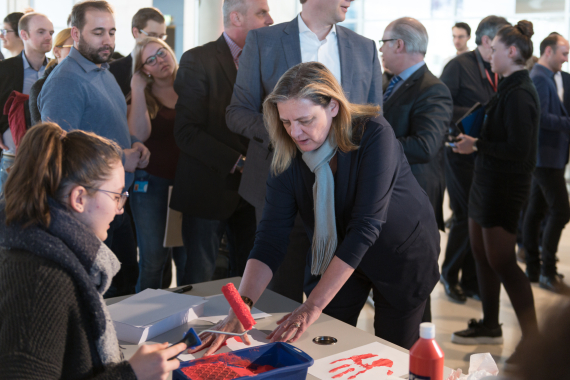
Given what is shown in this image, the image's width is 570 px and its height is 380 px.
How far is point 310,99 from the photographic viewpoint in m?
1.47

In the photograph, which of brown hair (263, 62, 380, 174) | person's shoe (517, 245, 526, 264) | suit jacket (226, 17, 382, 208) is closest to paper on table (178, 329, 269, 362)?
brown hair (263, 62, 380, 174)

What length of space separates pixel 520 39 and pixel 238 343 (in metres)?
2.10

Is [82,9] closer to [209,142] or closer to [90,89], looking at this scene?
[90,89]

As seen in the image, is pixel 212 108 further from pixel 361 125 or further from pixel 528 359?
pixel 528 359

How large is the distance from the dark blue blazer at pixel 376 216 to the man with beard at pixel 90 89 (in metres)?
0.91

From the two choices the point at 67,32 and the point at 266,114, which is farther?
A: the point at 67,32

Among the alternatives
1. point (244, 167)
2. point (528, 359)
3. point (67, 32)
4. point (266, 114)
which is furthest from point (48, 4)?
point (528, 359)

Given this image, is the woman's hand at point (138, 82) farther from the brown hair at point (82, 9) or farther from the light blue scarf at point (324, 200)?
the light blue scarf at point (324, 200)

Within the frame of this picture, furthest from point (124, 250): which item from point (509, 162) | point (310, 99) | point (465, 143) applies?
point (509, 162)

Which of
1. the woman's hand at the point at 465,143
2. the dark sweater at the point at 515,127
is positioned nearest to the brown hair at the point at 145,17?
the woman's hand at the point at 465,143

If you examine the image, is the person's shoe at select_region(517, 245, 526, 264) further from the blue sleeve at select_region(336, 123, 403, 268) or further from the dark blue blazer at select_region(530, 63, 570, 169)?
the blue sleeve at select_region(336, 123, 403, 268)

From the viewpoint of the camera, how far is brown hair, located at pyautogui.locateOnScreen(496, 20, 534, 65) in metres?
2.57

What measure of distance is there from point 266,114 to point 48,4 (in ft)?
22.0

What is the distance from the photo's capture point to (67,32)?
2.82 metres
